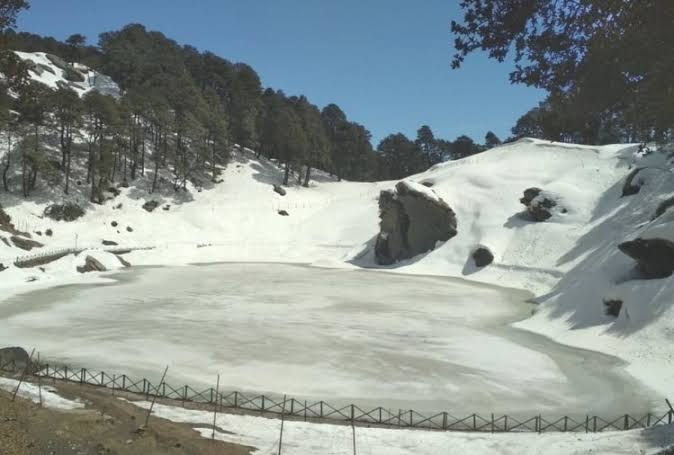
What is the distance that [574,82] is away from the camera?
1187cm

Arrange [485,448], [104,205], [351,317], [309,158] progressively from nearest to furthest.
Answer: [485,448] → [351,317] → [104,205] → [309,158]

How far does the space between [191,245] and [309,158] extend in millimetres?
38159

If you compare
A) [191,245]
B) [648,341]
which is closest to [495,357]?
[648,341]

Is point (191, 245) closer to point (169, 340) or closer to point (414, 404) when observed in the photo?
→ point (169, 340)

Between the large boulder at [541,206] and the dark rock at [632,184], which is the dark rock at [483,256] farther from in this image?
the dark rock at [632,184]

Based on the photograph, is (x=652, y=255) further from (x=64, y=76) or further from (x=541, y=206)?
(x=64, y=76)

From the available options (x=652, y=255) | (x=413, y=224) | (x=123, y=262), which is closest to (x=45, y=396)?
(x=652, y=255)

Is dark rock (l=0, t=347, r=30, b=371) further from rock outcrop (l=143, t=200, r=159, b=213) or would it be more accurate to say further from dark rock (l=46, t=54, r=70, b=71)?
dark rock (l=46, t=54, r=70, b=71)

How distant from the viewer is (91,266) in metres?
41.5

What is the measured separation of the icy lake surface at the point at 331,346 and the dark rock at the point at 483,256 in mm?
12755

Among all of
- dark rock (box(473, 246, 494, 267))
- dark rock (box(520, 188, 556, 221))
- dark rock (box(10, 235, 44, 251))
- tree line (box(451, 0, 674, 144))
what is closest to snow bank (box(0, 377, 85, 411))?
tree line (box(451, 0, 674, 144))

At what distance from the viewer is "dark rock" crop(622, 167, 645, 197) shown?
45662 millimetres

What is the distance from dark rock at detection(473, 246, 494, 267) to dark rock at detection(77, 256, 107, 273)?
112 feet

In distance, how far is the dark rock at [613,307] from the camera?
23.4 metres
